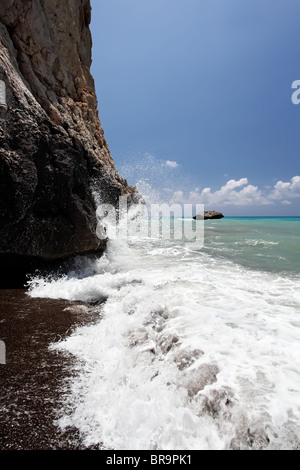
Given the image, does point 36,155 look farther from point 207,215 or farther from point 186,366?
point 207,215

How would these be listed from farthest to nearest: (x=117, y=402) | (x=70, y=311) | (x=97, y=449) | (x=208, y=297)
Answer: (x=208, y=297)
(x=70, y=311)
(x=117, y=402)
(x=97, y=449)

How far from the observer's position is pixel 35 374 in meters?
2.44

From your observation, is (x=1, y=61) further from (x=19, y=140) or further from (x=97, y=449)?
(x=97, y=449)

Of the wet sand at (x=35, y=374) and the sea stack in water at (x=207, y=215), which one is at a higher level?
the sea stack in water at (x=207, y=215)

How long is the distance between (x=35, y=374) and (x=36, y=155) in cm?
533

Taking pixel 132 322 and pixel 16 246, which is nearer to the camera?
pixel 132 322

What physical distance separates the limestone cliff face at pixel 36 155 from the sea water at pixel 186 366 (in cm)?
154

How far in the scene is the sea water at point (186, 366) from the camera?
1.82 m

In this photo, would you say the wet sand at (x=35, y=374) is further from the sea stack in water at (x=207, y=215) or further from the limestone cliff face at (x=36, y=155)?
the sea stack in water at (x=207, y=215)

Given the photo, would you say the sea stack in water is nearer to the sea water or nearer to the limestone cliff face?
the limestone cliff face

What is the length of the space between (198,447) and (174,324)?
1927 mm

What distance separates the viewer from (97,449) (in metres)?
1.69

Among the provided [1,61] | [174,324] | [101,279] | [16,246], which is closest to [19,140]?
[1,61]

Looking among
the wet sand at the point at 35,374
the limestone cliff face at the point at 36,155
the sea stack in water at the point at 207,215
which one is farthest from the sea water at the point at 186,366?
the sea stack in water at the point at 207,215
